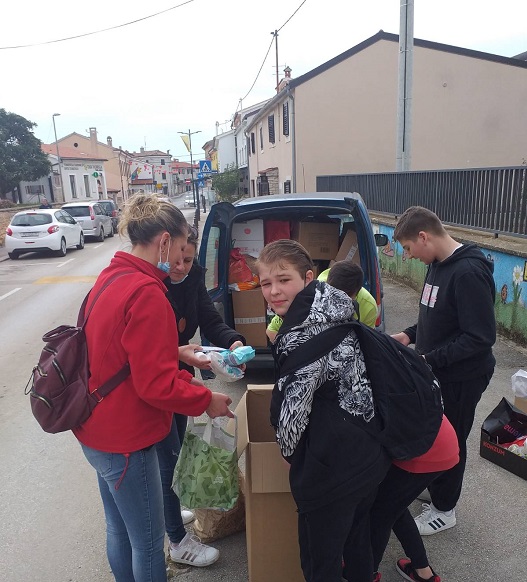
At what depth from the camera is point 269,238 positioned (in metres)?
5.16

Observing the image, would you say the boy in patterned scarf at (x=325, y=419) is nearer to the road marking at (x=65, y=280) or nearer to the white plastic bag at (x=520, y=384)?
the white plastic bag at (x=520, y=384)

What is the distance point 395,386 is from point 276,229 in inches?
143

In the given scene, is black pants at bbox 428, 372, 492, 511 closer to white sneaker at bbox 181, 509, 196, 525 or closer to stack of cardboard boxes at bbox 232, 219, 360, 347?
white sneaker at bbox 181, 509, 196, 525

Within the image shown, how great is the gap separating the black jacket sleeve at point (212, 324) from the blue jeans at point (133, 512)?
87 cm

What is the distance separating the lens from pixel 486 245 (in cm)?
615

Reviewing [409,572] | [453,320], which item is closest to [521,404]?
[453,320]

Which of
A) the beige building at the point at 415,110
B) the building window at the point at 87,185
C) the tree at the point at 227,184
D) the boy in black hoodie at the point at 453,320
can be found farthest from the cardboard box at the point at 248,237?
the building window at the point at 87,185

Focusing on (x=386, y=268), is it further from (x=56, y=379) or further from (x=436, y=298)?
(x=56, y=379)

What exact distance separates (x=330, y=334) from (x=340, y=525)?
709mm

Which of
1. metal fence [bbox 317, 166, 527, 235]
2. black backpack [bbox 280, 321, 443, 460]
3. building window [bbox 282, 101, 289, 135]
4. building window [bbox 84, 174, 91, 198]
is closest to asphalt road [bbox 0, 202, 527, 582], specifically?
black backpack [bbox 280, 321, 443, 460]

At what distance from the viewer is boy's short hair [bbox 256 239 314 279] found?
183cm

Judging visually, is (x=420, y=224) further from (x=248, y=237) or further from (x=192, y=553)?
(x=248, y=237)

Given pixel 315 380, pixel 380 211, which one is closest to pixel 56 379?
pixel 315 380

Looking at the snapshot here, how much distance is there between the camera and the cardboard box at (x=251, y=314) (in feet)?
15.7
